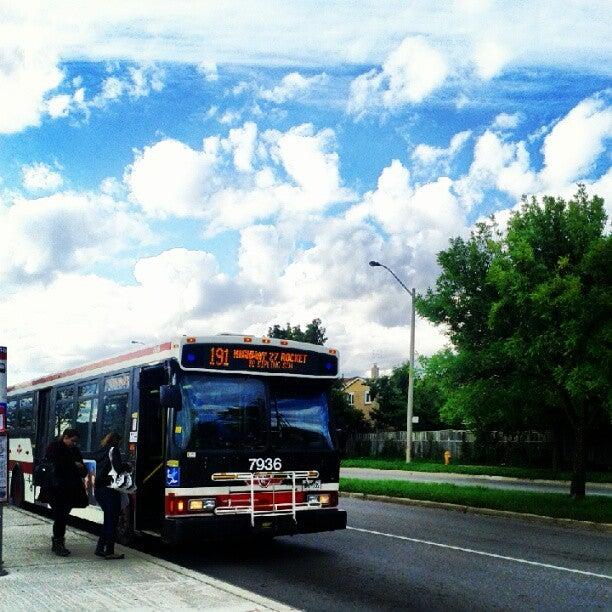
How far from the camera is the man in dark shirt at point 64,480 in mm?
11531

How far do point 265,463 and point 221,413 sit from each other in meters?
0.88

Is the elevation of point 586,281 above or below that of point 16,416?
above

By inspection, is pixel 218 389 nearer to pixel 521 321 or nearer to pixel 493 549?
pixel 493 549

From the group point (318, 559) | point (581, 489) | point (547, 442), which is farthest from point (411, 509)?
point (547, 442)

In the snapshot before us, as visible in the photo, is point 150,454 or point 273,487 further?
point 150,454

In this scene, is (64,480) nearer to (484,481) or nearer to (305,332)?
(484,481)

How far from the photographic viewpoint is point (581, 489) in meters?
21.3

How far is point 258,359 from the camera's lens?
1172cm

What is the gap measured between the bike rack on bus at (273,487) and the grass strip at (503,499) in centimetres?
734

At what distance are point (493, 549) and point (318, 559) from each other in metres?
2.86

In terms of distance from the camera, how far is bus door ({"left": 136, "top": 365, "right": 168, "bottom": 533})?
38.8ft

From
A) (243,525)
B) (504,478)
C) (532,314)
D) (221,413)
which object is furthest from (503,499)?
(504,478)

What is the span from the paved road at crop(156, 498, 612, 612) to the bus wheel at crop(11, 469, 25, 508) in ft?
24.7

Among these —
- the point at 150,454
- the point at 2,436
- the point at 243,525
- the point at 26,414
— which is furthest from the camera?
the point at 26,414
